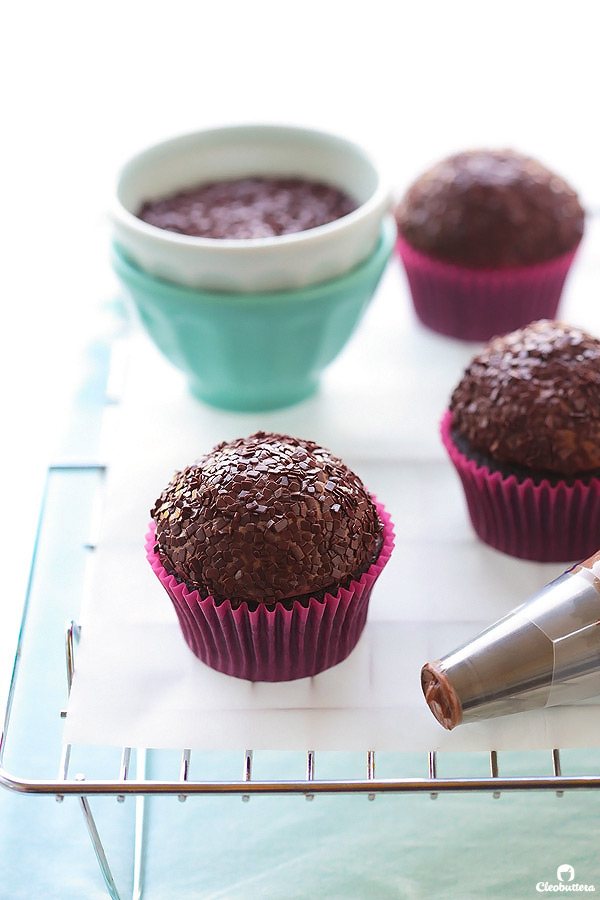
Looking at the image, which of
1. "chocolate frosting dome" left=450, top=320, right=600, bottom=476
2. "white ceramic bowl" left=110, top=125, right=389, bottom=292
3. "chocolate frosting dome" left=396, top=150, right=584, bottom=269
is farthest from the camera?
"chocolate frosting dome" left=396, top=150, right=584, bottom=269

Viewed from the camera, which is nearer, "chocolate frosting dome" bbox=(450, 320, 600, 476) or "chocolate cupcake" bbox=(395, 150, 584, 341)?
"chocolate frosting dome" bbox=(450, 320, 600, 476)

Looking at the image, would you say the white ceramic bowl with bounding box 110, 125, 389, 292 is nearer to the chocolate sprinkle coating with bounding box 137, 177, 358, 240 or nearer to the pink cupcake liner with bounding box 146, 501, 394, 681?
the chocolate sprinkle coating with bounding box 137, 177, 358, 240

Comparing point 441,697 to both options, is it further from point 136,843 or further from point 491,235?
point 491,235

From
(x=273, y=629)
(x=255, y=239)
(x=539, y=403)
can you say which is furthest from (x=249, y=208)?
(x=273, y=629)

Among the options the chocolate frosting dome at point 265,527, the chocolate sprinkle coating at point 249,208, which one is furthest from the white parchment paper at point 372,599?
the chocolate sprinkle coating at point 249,208

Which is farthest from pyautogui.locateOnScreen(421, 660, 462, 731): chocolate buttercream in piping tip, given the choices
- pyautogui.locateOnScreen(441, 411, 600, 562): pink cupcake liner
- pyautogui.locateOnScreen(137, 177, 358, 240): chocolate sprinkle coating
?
pyautogui.locateOnScreen(137, 177, 358, 240): chocolate sprinkle coating

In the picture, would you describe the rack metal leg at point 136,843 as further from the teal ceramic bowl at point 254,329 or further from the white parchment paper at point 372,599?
the teal ceramic bowl at point 254,329
